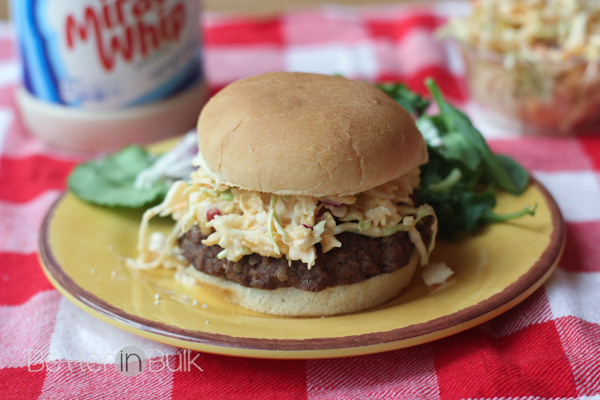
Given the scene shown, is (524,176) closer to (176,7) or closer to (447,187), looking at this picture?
(447,187)

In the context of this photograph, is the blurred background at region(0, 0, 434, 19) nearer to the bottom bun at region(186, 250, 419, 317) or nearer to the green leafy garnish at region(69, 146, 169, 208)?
the green leafy garnish at region(69, 146, 169, 208)

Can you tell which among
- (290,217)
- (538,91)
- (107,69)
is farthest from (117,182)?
(538,91)

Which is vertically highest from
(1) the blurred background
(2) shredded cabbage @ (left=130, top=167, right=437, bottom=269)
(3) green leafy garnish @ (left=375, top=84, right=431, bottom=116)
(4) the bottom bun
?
(2) shredded cabbage @ (left=130, top=167, right=437, bottom=269)

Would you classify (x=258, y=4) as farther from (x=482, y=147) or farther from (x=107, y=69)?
(x=482, y=147)

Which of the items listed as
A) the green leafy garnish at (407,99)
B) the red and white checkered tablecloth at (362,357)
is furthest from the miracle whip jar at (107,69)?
the green leafy garnish at (407,99)

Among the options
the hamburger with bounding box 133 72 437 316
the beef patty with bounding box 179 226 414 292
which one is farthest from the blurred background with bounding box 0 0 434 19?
the beef patty with bounding box 179 226 414 292

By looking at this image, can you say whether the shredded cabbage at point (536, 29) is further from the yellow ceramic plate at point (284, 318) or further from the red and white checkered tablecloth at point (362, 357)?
the yellow ceramic plate at point (284, 318)

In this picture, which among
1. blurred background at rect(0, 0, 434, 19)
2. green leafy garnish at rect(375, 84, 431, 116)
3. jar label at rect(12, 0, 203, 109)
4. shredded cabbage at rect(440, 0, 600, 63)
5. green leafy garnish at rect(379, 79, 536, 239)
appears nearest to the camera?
green leafy garnish at rect(379, 79, 536, 239)
